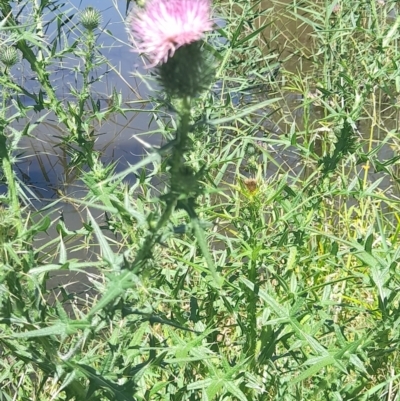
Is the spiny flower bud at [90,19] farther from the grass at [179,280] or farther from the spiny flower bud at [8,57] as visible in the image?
the spiny flower bud at [8,57]

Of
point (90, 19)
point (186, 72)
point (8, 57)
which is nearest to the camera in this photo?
point (186, 72)

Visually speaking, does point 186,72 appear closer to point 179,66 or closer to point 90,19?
point 179,66

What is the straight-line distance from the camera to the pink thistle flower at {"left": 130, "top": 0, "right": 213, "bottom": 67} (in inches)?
36.3

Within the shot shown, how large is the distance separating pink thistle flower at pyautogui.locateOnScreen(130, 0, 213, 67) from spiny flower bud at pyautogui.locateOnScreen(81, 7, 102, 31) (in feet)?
2.91

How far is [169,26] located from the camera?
0.93 meters

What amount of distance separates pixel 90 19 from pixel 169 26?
0.97 metres

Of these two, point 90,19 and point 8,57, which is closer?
point 8,57

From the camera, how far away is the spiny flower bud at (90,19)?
72.0 inches

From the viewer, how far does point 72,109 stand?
1641 millimetres

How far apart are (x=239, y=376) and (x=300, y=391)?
12.3 inches

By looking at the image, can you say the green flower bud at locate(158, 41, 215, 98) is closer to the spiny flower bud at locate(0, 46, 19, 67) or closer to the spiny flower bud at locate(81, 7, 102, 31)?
the spiny flower bud at locate(0, 46, 19, 67)

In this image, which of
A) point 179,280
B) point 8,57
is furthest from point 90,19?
point 179,280

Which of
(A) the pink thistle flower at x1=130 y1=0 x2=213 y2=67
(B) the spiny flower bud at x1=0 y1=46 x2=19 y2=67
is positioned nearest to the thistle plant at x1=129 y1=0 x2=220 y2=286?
(A) the pink thistle flower at x1=130 y1=0 x2=213 y2=67

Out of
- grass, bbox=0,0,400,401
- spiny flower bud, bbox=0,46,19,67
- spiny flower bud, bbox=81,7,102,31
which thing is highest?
spiny flower bud, bbox=81,7,102,31
